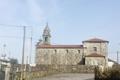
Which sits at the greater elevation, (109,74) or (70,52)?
(109,74)

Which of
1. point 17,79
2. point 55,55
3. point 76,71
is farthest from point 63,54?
point 17,79

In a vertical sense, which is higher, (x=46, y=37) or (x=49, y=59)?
(x=46, y=37)

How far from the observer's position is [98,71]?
90.8 ft

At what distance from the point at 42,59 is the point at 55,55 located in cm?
376

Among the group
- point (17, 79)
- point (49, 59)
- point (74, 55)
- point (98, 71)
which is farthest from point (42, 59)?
point (17, 79)

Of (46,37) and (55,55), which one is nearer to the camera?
(55,55)

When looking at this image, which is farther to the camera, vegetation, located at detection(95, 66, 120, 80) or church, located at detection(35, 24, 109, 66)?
church, located at detection(35, 24, 109, 66)

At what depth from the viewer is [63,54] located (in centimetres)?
7938

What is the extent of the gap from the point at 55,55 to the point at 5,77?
60758 millimetres

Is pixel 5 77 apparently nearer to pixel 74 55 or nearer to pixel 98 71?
pixel 98 71

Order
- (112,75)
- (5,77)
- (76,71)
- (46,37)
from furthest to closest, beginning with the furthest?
1. (46,37)
2. (76,71)
3. (112,75)
4. (5,77)

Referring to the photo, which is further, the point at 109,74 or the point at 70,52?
the point at 70,52

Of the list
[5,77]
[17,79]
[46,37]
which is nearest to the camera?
[5,77]

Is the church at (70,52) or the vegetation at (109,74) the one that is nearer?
the vegetation at (109,74)
